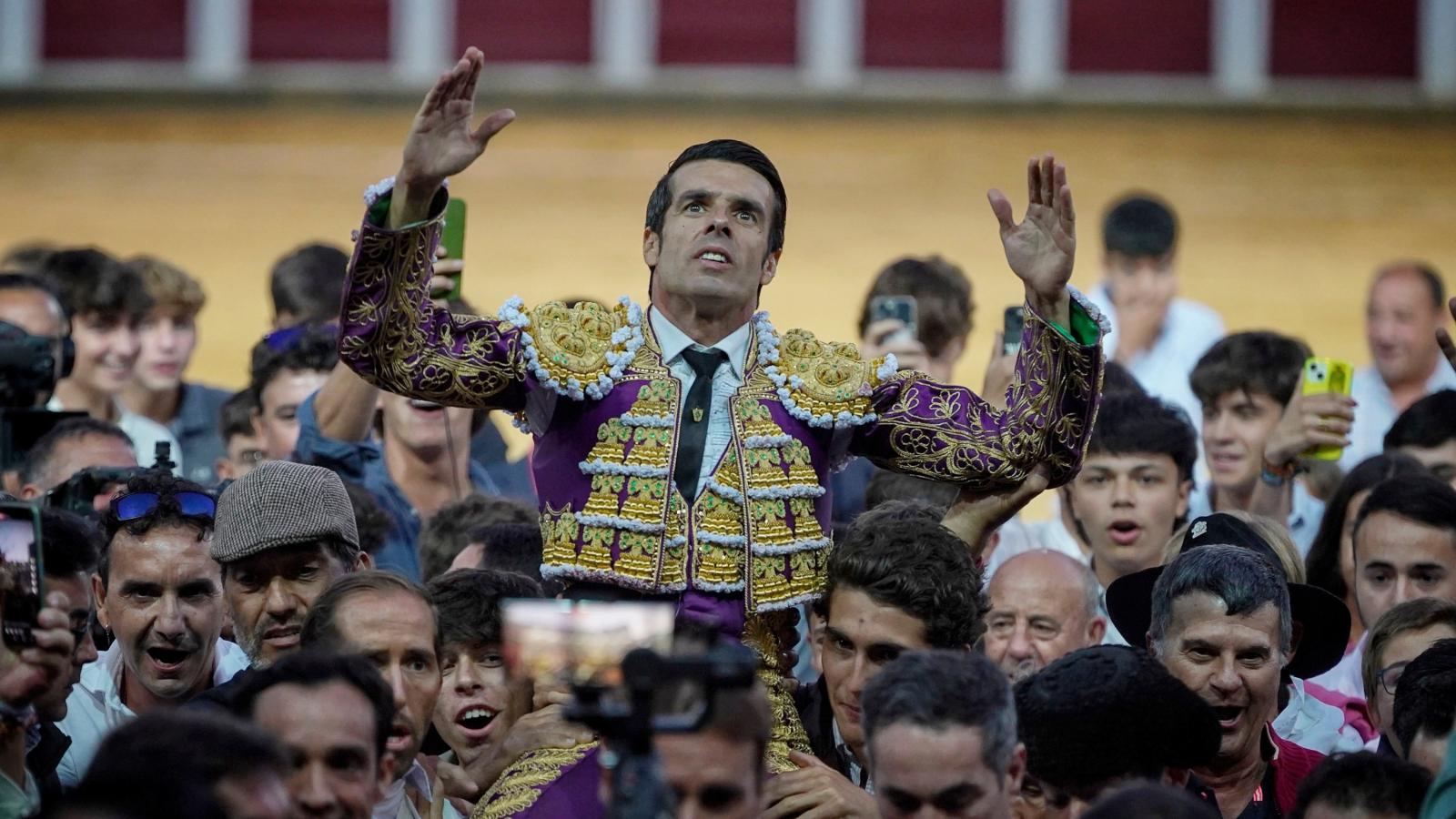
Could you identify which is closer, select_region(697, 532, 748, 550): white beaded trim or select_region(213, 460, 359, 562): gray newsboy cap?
select_region(697, 532, 748, 550): white beaded trim

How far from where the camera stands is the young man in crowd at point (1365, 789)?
4023 mm

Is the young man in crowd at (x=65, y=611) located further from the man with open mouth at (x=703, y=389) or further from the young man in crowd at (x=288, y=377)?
the young man in crowd at (x=288, y=377)

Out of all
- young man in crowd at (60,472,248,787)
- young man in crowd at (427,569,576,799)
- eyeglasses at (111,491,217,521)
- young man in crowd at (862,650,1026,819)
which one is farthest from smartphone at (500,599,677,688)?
eyeglasses at (111,491,217,521)

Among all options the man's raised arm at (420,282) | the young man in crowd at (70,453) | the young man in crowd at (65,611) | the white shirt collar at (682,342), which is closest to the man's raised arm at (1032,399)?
the white shirt collar at (682,342)

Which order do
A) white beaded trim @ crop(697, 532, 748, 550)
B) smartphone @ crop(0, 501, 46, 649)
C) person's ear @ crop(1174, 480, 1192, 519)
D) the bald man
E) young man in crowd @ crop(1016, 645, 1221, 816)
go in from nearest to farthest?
smartphone @ crop(0, 501, 46, 649)
young man in crowd @ crop(1016, 645, 1221, 816)
white beaded trim @ crop(697, 532, 748, 550)
the bald man
person's ear @ crop(1174, 480, 1192, 519)

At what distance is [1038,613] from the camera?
18.8 ft

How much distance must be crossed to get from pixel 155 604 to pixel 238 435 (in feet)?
7.43

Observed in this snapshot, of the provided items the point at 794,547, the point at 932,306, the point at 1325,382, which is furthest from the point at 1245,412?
the point at 794,547

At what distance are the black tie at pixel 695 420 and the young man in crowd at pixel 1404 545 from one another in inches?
79.3

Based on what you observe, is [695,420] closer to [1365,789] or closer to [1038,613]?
[1038,613]

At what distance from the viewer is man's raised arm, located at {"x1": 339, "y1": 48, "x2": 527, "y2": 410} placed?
14.9ft

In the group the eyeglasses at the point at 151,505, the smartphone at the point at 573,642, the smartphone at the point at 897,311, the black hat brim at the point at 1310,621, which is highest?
the smartphone at the point at 897,311

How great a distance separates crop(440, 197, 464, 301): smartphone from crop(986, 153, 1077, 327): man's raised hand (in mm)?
1389

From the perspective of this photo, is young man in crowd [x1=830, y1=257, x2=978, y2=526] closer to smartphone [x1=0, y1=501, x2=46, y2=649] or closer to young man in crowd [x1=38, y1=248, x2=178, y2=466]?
young man in crowd [x1=38, y1=248, x2=178, y2=466]
